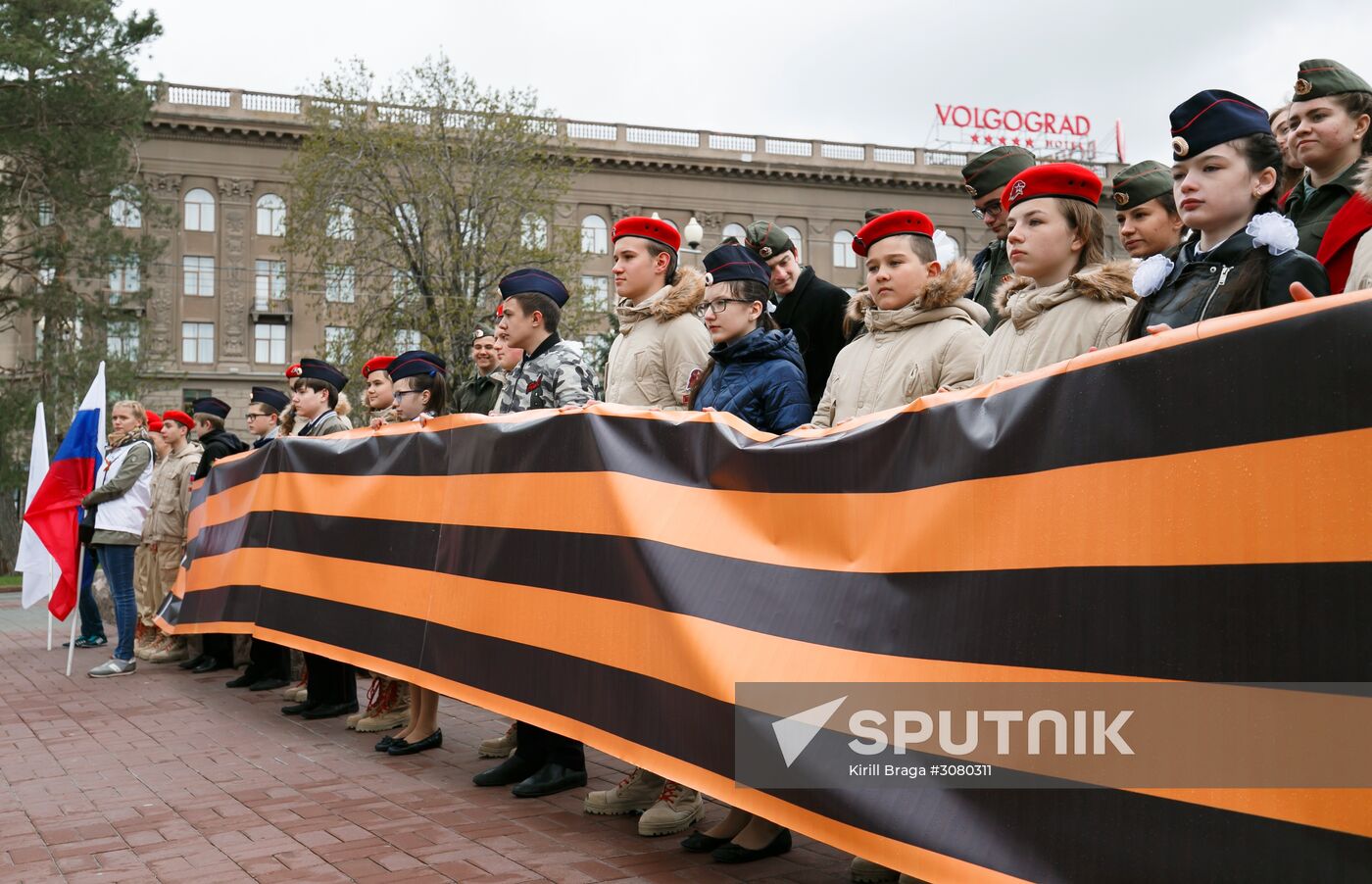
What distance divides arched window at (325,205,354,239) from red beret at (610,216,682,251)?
32805 mm

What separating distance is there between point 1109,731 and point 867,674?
86 cm

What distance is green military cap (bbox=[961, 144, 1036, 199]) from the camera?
242 inches

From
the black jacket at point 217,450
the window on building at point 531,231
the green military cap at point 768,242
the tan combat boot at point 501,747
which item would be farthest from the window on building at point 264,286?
the tan combat boot at point 501,747

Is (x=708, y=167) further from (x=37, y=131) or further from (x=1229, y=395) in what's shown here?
(x=1229, y=395)

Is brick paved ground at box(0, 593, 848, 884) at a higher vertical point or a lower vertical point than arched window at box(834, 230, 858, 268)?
lower

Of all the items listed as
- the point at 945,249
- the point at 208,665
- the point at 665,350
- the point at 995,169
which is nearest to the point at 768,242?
the point at 665,350

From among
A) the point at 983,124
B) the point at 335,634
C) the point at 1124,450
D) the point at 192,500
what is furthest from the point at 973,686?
the point at 983,124

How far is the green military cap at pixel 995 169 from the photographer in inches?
242

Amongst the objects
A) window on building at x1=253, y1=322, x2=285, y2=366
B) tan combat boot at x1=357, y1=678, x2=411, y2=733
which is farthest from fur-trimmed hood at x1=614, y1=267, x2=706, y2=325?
window on building at x1=253, y1=322, x2=285, y2=366

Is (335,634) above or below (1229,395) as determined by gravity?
below

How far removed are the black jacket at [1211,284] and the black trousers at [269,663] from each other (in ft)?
24.0

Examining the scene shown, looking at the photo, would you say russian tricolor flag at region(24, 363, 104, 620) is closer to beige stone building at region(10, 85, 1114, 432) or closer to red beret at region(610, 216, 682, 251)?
red beret at region(610, 216, 682, 251)

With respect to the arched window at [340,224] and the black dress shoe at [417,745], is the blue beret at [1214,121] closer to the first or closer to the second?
the black dress shoe at [417,745]

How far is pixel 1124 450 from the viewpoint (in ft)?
9.67
